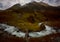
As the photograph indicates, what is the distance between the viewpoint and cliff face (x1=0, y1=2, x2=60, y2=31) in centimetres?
434

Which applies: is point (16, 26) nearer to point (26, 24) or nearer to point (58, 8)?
point (26, 24)

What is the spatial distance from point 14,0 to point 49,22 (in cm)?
106

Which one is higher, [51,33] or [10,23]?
[10,23]

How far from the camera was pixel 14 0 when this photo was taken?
4.46 meters

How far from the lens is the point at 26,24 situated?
432 centimetres

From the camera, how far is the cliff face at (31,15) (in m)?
4.34

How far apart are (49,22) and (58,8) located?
1.46 ft

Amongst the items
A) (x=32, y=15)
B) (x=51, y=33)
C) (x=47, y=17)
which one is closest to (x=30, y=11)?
(x=32, y=15)

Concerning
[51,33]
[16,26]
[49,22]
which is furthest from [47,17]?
[16,26]

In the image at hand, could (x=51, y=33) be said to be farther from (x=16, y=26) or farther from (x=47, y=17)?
(x=16, y=26)

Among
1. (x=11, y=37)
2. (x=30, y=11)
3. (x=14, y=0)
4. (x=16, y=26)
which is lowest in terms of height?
(x=11, y=37)

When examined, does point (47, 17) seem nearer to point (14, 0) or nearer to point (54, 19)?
point (54, 19)

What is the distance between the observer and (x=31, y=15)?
442cm

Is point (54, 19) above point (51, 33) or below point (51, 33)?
above
